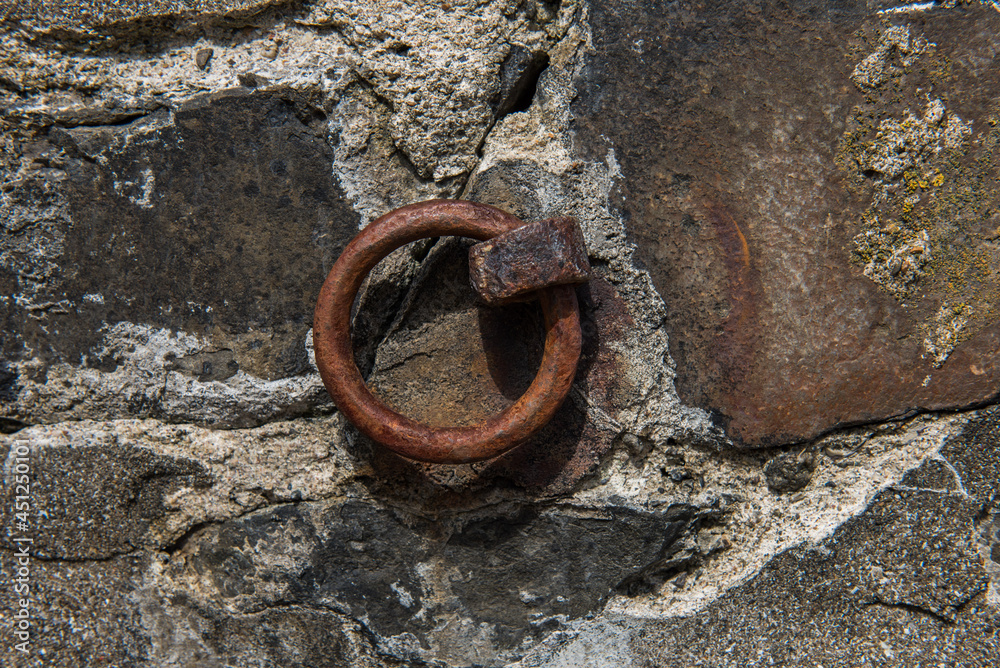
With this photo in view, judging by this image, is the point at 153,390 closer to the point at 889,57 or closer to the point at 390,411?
the point at 390,411

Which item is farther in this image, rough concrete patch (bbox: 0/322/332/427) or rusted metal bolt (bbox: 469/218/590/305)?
rough concrete patch (bbox: 0/322/332/427)

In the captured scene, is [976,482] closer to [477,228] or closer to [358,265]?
[477,228]

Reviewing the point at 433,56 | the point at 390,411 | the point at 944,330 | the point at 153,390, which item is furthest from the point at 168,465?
the point at 944,330

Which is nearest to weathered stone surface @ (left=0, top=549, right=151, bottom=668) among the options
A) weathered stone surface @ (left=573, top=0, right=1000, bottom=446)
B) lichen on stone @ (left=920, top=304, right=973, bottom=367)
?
weathered stone surface @ (left=573, top=0, right=1000, bottom=446)

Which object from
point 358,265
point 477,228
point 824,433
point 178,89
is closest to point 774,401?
point 824,433

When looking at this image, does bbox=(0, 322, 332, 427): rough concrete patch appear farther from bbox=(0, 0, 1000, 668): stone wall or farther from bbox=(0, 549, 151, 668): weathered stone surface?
bbox=(0, 549, 151, 668): weathered stone surface

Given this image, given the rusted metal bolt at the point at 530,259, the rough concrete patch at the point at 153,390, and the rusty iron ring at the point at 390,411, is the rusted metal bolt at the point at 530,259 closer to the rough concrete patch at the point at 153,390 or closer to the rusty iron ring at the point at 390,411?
the rusty iron ring at the point at 390,411

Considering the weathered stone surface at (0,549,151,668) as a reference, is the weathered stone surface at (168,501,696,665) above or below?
above
